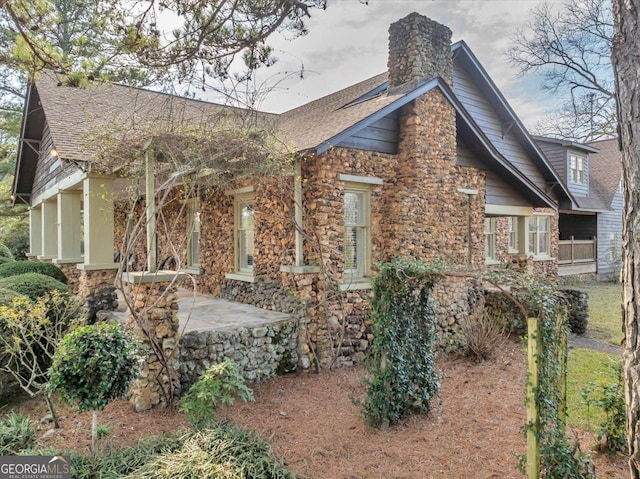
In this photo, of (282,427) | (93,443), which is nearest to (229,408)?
(282,427)

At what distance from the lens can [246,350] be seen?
20.1ft

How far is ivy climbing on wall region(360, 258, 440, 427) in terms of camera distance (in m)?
4.62

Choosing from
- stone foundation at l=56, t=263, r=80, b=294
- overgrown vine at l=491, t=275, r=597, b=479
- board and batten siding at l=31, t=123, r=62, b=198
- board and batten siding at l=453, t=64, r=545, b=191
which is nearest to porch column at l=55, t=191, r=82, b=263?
stone foundation at l=56, t=263, r=80, b=294

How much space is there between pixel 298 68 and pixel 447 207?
13.3 ft

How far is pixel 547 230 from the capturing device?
52.0 feet

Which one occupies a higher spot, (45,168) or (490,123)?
(490,123)

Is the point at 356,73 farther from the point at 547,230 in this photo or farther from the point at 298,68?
the point at 547,230

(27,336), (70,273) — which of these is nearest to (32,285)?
(27,336)

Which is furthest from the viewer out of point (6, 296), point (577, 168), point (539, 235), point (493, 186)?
point (577, 168)

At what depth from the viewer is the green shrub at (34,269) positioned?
9.18m

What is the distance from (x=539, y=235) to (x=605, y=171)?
804 centimetres

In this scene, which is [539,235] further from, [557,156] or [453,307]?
[453,307]

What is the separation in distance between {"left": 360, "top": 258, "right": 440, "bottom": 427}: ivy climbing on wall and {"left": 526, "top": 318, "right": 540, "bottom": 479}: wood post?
1.33 m

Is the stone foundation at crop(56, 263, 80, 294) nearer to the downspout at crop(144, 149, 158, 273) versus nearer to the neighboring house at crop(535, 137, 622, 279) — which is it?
the downspout at crop(144, 149, 158, 273)
